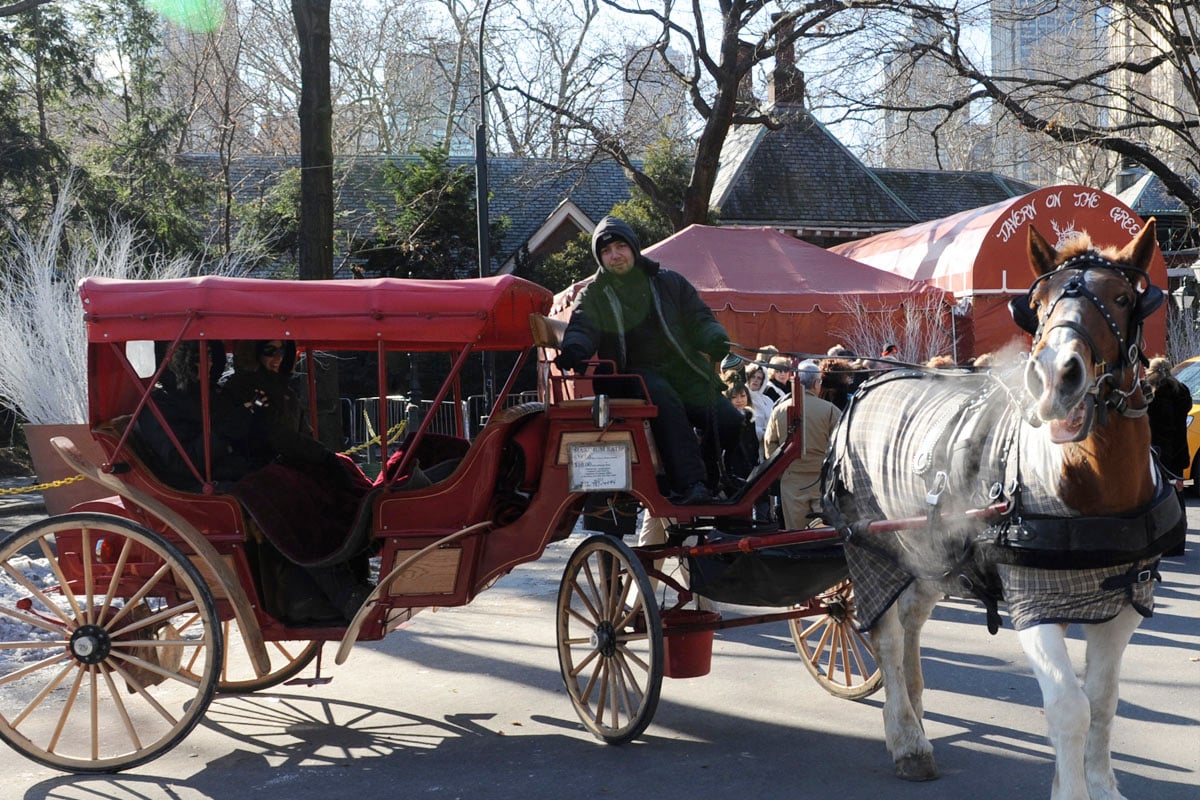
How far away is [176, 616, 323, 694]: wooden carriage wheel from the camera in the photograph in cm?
632

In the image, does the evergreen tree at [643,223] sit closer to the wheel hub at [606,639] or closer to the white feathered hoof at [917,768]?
the wheel hub at [606,639]

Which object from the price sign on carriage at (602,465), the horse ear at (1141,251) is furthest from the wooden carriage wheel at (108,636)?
the horse ear at (1141,251)

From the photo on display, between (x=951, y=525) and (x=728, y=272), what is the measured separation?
39.8ft

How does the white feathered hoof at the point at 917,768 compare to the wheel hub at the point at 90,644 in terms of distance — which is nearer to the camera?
the white feathered hoof at the point at 917,768

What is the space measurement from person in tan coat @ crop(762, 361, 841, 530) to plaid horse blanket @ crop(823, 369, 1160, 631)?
2.37 meters

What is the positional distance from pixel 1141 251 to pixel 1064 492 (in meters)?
0.79

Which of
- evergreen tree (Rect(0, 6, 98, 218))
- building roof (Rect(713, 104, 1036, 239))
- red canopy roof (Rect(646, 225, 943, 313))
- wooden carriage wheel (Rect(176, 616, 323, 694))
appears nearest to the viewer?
wooden carriage wheel (Rect(176, 616, 323, 694))

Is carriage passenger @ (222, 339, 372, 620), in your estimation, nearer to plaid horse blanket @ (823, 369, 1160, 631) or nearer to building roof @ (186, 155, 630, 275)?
plaid horse blanket @ (823, 369, 1160, 631)

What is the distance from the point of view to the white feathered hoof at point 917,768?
4844mm

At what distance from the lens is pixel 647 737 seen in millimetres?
5613

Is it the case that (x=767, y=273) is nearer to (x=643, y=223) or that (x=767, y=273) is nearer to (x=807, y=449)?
(x=643, y=223)

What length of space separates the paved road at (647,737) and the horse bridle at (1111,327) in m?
1.87

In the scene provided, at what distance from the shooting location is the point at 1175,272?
23.5m

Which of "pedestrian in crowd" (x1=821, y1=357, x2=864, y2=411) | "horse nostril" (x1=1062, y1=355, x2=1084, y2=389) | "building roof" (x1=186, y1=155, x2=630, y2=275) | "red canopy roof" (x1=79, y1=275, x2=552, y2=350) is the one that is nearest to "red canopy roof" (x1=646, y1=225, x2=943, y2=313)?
"pedestrian in crowd" (x1=821, y1=357, x2=864, y2=411)
